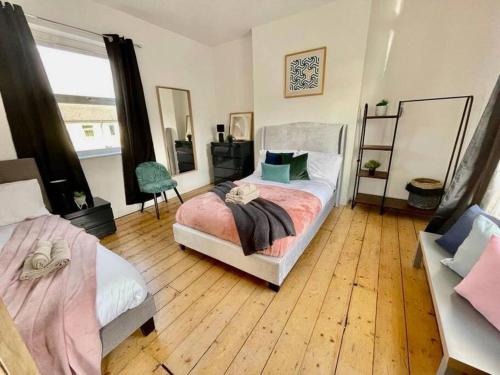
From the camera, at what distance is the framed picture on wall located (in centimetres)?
404

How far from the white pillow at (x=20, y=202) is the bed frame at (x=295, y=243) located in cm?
126

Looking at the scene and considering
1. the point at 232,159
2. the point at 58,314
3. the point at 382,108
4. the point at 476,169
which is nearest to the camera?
the point at 58,314

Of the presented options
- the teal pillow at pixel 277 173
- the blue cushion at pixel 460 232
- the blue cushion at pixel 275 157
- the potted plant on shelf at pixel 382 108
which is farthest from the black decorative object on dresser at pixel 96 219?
the potted plant on shelf at pixel 382 108

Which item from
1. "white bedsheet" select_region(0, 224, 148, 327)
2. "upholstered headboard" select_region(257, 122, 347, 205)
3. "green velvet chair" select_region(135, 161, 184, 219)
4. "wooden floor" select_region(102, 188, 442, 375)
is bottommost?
"wooden floor" select_region(102, 188, 442, 375)

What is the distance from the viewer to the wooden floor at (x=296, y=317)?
119 centimetres

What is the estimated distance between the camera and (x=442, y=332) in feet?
3.26

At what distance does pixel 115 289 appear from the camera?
1115 millimetres

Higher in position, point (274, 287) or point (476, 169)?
point (476, 169)

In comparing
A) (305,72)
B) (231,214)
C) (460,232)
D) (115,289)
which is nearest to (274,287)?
(231,214)

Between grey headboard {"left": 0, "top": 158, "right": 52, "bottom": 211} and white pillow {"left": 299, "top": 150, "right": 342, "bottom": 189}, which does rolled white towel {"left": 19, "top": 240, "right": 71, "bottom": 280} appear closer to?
grey headboard {"left": 0, "top": 158, "right": 52, "bottom": 211}

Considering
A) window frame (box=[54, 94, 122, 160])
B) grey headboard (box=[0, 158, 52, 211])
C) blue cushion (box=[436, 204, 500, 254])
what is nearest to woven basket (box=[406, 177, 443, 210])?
blue cushion (box=[436, 204, 500, 254])

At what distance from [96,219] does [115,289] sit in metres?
1.71

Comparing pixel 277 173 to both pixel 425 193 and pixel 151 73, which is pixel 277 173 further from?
pixel 151 73

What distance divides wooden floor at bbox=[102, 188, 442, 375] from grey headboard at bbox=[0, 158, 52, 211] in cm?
111
